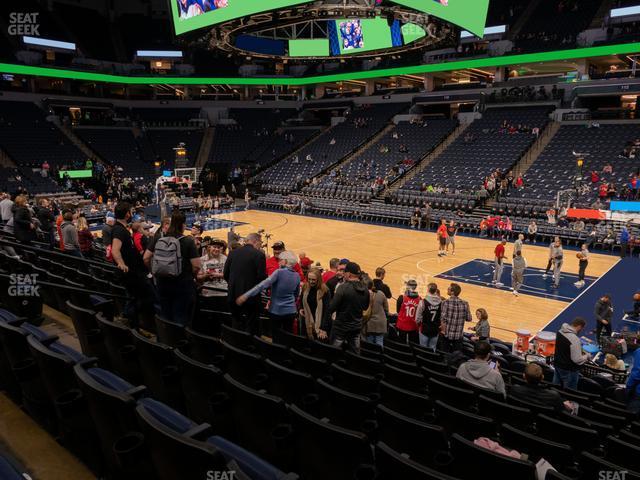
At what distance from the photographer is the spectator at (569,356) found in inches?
263

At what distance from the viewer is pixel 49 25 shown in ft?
140

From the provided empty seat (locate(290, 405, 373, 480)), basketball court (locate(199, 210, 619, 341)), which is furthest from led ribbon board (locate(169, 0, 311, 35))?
empty seat (locate(290, 405, 373, 480))

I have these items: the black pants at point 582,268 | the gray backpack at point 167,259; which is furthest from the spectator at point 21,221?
the black pants at point 582,268

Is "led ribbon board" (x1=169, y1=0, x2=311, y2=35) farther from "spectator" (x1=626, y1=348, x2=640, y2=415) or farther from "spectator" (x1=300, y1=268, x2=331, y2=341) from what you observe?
"spectator" (x1=626, y1=348, x2=640, y2=415)

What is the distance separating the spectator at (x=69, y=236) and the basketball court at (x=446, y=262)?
26.5 ft

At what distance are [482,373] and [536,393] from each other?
55cm

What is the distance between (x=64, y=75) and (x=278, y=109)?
1925cm

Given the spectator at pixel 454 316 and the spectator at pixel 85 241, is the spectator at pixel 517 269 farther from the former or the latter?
the spectator at pixel 85 241

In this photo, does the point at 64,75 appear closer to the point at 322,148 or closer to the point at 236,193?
the point at 236,193

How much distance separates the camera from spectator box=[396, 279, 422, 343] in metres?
8.39

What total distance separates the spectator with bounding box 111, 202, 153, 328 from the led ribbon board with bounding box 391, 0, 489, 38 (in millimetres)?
9799

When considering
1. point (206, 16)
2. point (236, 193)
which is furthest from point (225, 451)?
point (236, 193)

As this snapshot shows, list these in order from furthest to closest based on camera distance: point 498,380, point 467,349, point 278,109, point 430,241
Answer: point 278,109 → point 430,241 → point 467,349 → point 498,380

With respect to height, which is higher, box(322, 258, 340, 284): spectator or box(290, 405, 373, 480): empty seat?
box(290, 405, 373, 480): empty seat
